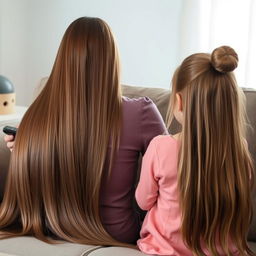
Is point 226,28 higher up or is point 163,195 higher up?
point 226,28

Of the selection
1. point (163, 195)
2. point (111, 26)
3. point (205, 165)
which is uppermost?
point (111, 26)

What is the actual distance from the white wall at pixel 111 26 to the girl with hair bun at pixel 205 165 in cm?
140

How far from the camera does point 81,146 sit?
4.81 feet

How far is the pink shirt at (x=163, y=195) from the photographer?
1.33 m

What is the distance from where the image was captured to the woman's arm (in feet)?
4.44

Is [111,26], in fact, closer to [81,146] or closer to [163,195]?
[81,146]

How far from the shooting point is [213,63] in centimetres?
128

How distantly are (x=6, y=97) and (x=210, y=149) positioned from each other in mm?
1269

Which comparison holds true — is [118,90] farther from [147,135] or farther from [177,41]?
[177,41]

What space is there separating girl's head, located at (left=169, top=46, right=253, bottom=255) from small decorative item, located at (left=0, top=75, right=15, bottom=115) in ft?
3.81

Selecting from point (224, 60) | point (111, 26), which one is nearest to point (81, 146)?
point (224, 60)

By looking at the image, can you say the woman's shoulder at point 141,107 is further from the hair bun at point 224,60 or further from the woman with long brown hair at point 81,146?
the hair bun at point 224,60

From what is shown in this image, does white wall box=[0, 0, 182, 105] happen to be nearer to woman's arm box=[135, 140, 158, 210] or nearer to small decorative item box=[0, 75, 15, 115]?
small decorative item box=[0, 75, 15, 115]

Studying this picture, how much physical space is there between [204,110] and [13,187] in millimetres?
621
